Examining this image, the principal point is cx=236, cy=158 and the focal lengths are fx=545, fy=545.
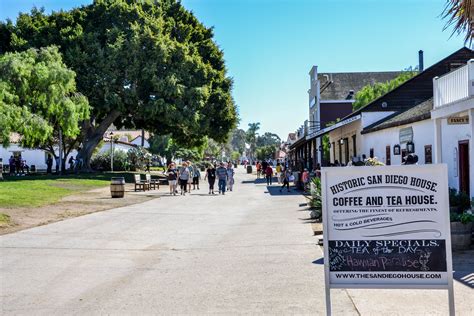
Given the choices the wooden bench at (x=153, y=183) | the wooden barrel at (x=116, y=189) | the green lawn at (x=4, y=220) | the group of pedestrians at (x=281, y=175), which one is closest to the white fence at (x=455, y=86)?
the green lawn at (x=4, y=220)

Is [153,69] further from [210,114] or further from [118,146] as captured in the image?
[118,146]

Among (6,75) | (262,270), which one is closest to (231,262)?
(262,270)

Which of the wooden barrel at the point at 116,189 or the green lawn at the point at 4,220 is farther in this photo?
the wooden barrel at the point at 116,189

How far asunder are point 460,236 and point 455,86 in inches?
195

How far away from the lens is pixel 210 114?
42.1m

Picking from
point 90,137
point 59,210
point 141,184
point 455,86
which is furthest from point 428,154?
point 90,137

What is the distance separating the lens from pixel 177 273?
8562mm

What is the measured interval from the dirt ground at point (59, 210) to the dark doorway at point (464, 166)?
11412mm

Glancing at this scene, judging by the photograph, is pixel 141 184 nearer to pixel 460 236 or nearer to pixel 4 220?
pixel 4 220

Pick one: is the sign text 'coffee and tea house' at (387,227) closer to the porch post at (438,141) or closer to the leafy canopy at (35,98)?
the porch post at (438,141)

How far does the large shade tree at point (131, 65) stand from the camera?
38.1 meters

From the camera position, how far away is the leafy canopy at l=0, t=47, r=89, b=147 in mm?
22047

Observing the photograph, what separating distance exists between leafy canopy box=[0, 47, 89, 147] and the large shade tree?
7.00m

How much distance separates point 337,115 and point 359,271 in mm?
45933
